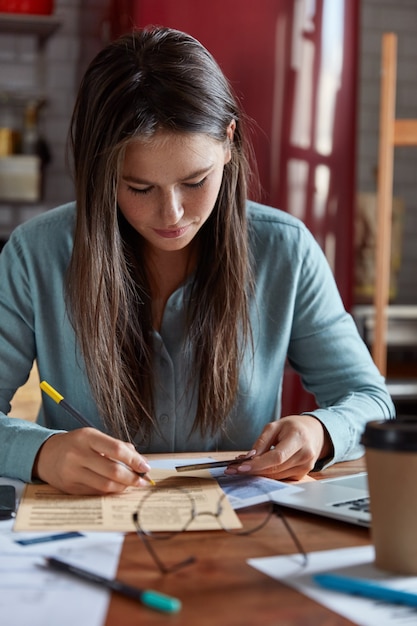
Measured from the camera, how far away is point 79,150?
140cm

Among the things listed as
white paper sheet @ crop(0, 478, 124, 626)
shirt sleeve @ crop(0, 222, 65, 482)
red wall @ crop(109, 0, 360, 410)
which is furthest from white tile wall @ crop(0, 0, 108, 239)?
white paper sheet @ crop(0, 478, 124, 626)

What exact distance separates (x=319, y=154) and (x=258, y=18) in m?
0.45

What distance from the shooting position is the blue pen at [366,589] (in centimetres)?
78

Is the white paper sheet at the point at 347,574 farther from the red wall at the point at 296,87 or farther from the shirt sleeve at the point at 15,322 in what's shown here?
the red wall at the point at 296,87

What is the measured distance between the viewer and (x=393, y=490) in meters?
0.84

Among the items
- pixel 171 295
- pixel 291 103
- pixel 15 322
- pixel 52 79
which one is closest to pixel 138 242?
pixel 171 295

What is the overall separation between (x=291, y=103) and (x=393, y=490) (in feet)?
7.19

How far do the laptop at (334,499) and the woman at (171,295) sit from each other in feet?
0.19

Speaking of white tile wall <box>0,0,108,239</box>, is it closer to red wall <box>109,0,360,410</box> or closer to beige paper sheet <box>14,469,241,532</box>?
red wall <box>109,0,360,410</box>

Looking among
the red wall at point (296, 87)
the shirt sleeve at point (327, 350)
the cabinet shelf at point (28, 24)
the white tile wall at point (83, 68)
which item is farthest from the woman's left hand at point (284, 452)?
the cabinet shelf at point (28, 24)

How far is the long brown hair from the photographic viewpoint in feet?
4.35

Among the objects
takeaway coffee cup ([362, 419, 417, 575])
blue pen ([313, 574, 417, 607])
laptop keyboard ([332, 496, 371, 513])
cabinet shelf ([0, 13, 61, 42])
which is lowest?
laptop keyboard ([332, 496, 371, 513])

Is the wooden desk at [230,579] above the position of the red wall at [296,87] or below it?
below

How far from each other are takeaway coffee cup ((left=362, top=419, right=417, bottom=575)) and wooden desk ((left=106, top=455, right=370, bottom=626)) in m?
0.10
